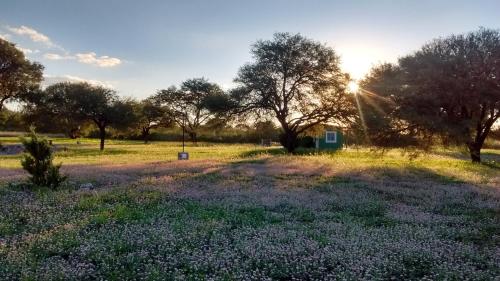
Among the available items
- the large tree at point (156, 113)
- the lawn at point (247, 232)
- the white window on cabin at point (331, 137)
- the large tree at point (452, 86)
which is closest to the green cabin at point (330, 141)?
the white window on cabin at point (331, 137)

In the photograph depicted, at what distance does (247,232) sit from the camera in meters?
11.5

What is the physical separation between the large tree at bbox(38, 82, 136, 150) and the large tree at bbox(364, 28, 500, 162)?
4713 cm

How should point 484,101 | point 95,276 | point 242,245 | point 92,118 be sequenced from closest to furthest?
point 95,276
point 242,245
point 484,101
point 92,118

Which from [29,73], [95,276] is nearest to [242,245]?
[95,276]

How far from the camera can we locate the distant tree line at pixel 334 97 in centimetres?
3400

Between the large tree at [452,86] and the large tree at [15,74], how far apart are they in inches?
2089

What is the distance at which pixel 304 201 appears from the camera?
16.8 meters

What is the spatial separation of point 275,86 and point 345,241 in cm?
4126

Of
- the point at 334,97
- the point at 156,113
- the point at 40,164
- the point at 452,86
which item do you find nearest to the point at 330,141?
the point at 334,97

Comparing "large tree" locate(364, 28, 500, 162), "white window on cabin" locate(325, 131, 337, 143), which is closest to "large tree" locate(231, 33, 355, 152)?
"large tree" locate(364, 28, 500, 162)

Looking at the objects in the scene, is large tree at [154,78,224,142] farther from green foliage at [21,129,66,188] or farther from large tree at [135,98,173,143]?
green foliage at [21,129,66,188]

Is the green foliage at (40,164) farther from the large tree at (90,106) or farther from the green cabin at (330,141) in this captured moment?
the green cabin at (330,141)

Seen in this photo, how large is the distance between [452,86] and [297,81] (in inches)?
819

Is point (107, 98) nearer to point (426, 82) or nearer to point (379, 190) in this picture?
point (426, 82)
